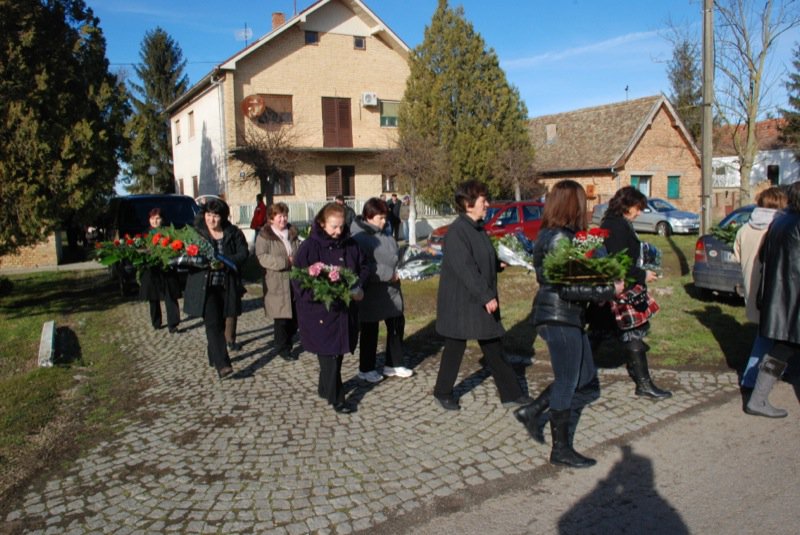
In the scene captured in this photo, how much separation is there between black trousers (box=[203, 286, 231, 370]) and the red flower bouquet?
377cm

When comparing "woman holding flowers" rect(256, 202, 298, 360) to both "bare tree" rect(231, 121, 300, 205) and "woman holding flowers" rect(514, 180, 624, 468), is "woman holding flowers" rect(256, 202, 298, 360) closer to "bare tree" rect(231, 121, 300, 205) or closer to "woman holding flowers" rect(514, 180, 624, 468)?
"woman holding flowers" rect(514, 180, 624, 468)

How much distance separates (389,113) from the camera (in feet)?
97.8

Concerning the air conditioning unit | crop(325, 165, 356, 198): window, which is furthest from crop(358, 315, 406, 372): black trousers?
the air conditioning unit

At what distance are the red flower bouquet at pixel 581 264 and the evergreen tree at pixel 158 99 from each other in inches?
1691

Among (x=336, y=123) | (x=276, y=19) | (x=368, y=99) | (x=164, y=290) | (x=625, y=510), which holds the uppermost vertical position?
(x=276, y=19)

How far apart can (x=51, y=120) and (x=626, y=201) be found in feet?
30.3

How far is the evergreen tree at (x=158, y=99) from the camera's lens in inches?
1730

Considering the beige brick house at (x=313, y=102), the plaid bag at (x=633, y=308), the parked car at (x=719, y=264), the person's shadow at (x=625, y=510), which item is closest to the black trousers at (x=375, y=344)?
the plaid bag at (x=633, y=308)

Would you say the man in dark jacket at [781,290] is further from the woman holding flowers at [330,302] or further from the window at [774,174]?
the window at [774,174]

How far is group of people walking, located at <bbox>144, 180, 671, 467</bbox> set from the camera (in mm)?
4465

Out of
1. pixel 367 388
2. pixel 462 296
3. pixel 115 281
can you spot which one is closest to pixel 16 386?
pixel 367 388

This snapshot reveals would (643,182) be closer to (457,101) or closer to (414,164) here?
(457,101)

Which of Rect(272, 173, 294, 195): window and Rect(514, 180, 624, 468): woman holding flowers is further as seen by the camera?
Rect(272, 173, 294, 195): window

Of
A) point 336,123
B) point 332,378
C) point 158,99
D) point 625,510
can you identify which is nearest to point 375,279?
point 332,378
